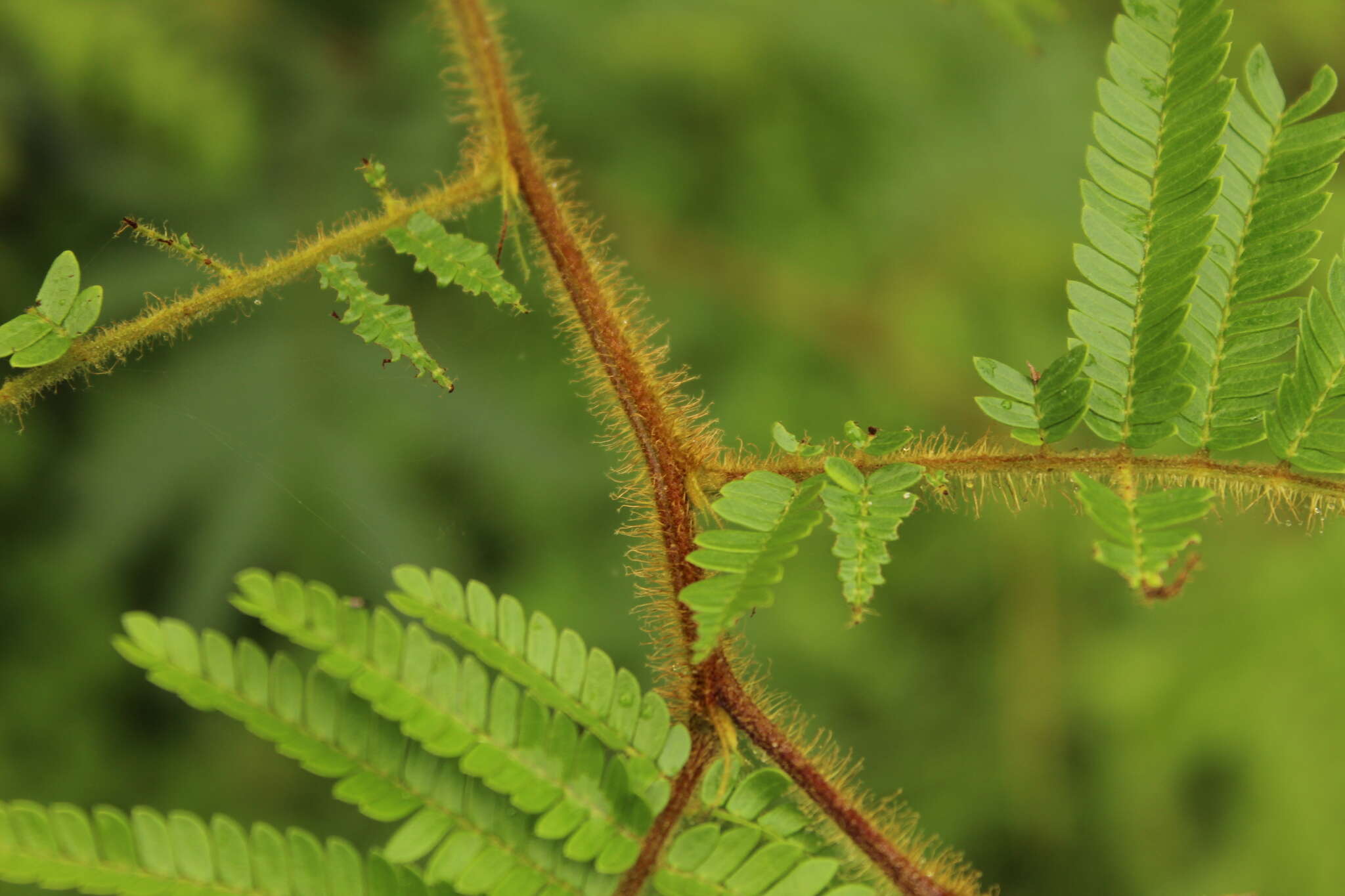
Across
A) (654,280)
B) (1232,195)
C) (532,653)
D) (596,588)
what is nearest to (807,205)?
(654,280)

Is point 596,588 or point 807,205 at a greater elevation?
point 807,205

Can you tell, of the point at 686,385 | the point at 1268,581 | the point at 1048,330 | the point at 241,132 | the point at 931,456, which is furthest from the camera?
the point at 1048,330

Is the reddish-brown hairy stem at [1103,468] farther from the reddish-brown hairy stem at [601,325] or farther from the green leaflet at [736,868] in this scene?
the green leaflet at [736,868]

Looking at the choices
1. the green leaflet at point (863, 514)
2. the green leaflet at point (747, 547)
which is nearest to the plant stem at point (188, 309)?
the green leaflet at point (747, 547)

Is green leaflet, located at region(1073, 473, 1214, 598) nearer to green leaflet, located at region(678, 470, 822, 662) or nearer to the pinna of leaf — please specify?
green leaflet, located at region(678, 470, 822, 662)

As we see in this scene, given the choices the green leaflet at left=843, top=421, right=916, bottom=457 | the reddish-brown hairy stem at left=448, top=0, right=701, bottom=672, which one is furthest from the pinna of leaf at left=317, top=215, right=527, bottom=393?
the green leaflet at left=843, top=421, right=916, bottom=457

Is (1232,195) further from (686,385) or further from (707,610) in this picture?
(686,385)
